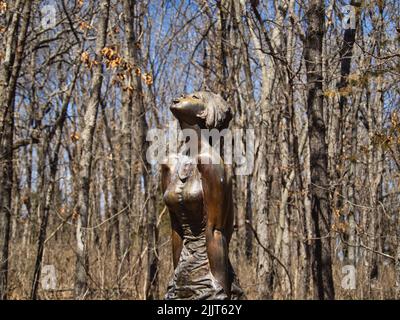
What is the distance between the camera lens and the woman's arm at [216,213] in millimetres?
Answer: 4191

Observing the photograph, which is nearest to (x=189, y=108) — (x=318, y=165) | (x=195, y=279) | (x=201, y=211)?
(x=201, y=211)

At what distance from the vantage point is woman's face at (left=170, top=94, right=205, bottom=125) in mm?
4363

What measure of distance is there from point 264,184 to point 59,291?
13.6 ft

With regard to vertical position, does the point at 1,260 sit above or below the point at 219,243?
below

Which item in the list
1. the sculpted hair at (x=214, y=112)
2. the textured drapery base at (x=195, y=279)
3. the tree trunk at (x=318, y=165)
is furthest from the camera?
the tree trunk at (x=318, y=165)

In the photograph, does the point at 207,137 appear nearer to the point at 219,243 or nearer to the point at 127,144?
the point at 219,243

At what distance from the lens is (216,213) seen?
4195 millimetres

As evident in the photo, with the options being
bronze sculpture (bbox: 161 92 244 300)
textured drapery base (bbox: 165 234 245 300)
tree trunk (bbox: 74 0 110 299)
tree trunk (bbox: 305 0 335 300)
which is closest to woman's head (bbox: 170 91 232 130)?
bronze sculpture (bbox: 161 92 244 300)

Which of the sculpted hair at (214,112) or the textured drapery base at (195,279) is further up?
the sculpted hair at (214,112)

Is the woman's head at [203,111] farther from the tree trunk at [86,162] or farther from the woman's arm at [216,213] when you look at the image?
the tree trunk at [86,162]

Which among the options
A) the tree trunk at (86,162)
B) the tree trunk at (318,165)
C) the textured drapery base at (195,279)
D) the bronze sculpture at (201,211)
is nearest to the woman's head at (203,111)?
the bronze sculpture at (201,211)

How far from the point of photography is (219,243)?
4.22 m

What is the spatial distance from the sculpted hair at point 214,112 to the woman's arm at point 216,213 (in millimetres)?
278

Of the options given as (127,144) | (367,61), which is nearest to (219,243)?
(367,61)
